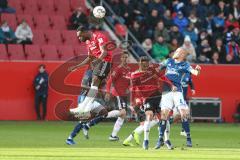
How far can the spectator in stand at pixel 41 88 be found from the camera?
3250cm

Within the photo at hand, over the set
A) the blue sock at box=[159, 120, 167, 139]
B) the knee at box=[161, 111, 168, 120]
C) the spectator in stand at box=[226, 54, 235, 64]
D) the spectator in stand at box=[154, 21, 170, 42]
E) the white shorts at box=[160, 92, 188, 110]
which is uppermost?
the spectator in stand at box=[154, 21, 170, 42]

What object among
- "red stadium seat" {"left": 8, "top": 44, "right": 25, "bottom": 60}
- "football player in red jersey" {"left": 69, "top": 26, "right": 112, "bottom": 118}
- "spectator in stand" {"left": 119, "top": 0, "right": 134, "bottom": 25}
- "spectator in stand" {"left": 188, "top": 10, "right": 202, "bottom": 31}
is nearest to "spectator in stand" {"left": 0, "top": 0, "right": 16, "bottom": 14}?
"red stadium seat" {"left": 8, "top": 44, "right": 25, "bottom": 60}

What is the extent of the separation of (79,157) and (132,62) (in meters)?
16.4

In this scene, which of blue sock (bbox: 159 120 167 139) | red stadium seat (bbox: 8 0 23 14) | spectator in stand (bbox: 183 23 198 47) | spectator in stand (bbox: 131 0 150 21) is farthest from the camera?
spectator in stand (bbox: 183 23 198 47)

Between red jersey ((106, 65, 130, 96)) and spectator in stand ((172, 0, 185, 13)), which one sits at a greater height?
spectator in stand ((172, 0, 185, 13))

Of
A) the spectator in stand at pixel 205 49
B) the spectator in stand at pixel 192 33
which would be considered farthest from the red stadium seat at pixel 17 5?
the spectator in stand at pixel 205 49

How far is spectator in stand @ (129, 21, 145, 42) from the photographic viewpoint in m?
35.8

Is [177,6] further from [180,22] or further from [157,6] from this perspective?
[157,6]

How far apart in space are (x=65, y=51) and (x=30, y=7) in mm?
2844

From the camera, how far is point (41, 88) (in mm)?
32562

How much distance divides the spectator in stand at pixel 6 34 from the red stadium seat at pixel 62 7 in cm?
339

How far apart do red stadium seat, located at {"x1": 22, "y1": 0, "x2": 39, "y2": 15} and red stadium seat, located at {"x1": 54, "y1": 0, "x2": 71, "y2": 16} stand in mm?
918

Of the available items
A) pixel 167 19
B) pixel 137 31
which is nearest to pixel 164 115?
pixel 137 31

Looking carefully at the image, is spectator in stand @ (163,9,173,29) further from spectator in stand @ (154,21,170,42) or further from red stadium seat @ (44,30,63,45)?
red stadium seat @ (44,30,63,45)
